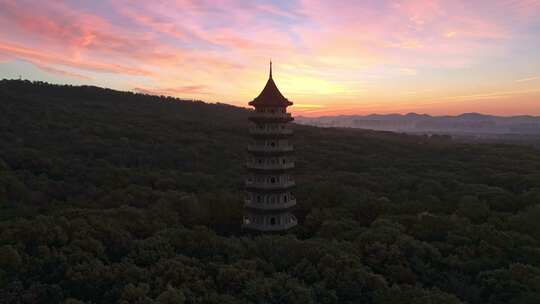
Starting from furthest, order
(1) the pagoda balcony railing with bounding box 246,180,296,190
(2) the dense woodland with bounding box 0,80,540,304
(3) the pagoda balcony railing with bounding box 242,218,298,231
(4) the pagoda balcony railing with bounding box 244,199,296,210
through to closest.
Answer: (3) the pagoda balcony railing with bounding box 242,218,298,231
(4) the pagoda balcony railing with bounding box 244,199,296,210
(1) the pagoda balcony railing with bounding box 246,180,296,190
(2) the dense woodland with bounding box 0,80,540,304

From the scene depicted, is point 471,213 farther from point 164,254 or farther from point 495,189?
point 164,254

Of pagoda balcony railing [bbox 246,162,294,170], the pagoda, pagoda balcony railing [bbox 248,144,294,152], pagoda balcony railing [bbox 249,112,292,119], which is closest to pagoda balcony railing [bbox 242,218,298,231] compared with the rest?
the pagoda

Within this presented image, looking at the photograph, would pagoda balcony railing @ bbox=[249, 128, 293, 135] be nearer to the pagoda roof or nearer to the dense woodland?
the pagoda roof

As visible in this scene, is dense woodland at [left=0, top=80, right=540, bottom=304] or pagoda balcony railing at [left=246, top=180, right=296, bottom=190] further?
pagoda balcony railing at [left=246, top=180, right=296, bottom=190]

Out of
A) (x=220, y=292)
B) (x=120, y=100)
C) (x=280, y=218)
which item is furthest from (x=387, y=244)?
(x=120, y=100)

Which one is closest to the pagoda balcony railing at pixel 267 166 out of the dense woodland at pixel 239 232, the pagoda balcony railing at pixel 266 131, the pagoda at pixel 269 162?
the pagoda at pixel 269 162

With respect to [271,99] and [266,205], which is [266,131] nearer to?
[271,99]
